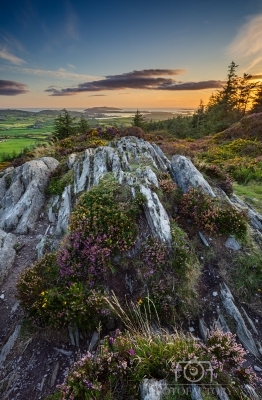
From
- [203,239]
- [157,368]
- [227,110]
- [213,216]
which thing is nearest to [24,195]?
[203,239]

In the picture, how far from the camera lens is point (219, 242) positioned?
866 cm

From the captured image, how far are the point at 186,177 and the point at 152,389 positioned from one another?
362 inches

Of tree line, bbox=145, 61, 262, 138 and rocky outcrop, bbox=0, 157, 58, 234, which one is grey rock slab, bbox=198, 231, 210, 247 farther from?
tree line, bbox=145, 61, 262, 138

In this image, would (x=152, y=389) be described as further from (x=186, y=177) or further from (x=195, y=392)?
(x=186, y=177)

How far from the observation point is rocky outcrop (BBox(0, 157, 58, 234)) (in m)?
11.9

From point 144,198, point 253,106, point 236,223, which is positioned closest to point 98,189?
point 144,198

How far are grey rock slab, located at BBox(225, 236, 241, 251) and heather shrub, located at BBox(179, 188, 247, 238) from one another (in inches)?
8.8

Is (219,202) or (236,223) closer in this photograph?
(236,223)

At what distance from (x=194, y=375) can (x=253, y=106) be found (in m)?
67.6

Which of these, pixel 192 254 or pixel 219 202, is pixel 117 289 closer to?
pixel 192 254

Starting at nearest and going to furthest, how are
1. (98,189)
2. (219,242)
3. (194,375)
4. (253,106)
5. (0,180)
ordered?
(194,375), (219,242), (98,189), (0,180), (253,106)

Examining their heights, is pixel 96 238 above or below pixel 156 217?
below

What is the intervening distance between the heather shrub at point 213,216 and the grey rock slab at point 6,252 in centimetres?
819

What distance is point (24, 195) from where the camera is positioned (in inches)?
528
